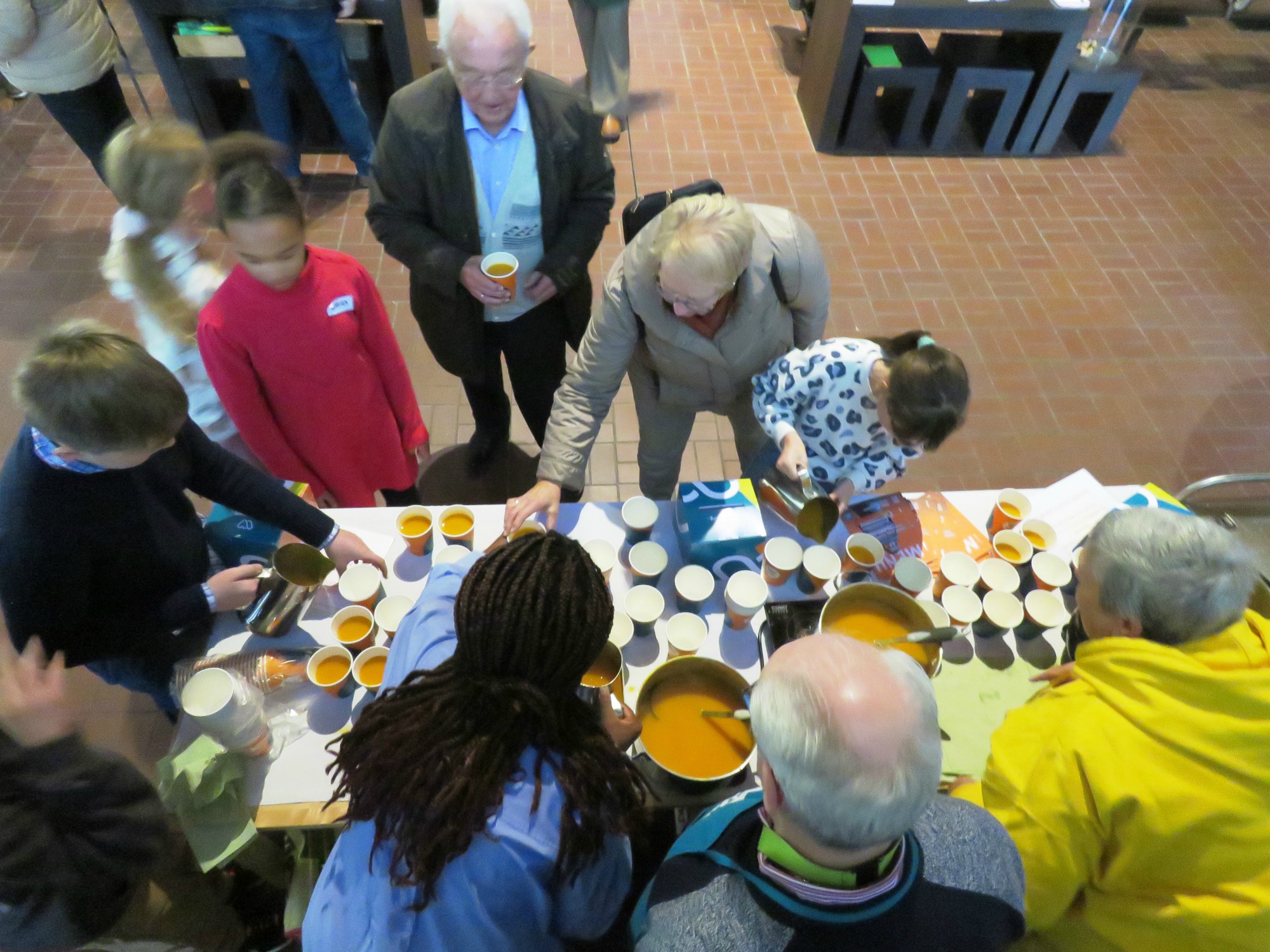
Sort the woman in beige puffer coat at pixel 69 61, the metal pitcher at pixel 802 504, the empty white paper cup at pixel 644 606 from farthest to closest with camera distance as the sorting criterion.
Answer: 1. the woman in beige puffer coat at pixel 69 61
2. the metal pitcher at pixel 802 504
3. the empty white paper cup at pixel 644 606

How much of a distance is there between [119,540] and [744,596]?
4.87 ft

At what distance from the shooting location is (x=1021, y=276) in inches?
177

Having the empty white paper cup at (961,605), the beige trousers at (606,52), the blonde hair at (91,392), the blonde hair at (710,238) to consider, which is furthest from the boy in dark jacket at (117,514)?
the beige trousers at (606,52)

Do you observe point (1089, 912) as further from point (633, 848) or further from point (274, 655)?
point (274, 655)

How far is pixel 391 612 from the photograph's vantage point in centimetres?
180

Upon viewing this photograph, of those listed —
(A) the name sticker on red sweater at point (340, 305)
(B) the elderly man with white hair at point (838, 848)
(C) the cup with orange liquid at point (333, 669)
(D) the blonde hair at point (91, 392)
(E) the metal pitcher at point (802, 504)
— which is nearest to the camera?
(B) the elderly man with white hair at point (838, 848)

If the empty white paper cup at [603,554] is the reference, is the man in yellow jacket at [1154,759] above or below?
above

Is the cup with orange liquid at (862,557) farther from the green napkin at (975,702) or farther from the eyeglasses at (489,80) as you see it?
the eyeglasses at (489,80)

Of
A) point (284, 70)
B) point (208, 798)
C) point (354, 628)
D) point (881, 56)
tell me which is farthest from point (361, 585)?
point (881, 56)

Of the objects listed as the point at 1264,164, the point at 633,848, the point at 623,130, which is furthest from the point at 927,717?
the point at 1264,164

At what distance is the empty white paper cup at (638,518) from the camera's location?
1.98 metres

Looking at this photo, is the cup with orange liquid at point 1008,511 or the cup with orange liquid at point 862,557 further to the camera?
the cup with orange liquid at point 1008,511

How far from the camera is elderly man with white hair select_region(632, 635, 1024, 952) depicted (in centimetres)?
105

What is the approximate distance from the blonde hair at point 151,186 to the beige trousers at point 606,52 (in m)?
3.14
